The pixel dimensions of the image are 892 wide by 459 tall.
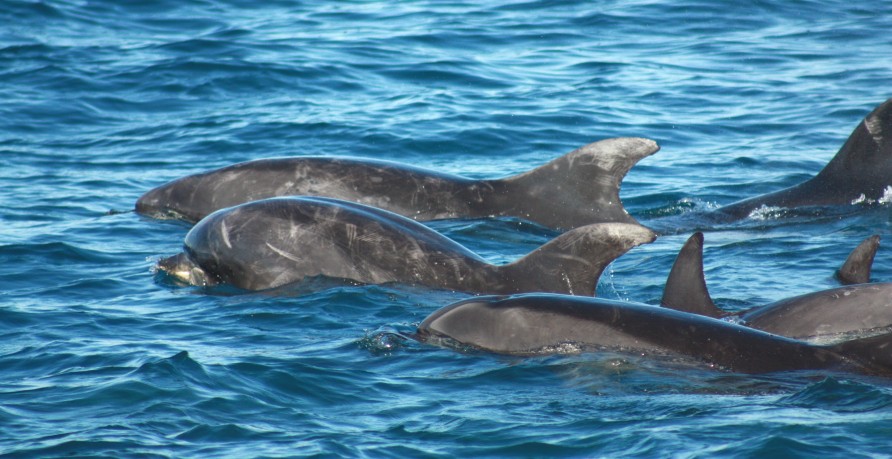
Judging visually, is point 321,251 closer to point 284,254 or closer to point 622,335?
point 284,254

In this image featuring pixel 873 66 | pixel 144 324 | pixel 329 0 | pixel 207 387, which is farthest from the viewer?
pixel 329 0

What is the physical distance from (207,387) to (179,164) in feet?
31.4

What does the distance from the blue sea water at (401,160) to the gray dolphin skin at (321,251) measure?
0.85ft

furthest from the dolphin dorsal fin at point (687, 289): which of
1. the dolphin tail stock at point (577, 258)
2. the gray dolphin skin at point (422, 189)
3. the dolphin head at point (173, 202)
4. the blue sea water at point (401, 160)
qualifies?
the dolphin head at point (173, 202)

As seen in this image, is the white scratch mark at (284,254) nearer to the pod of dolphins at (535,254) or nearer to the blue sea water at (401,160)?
the pod of dolphins at (535,254)

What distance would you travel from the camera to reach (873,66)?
22141mm

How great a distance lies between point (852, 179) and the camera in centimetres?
1378

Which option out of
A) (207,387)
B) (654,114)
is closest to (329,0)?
(654,114)

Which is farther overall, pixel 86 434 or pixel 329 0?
pixel 329 0

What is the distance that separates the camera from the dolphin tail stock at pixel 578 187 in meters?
12.4

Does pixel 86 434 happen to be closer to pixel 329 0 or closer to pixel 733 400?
pixel 733 400

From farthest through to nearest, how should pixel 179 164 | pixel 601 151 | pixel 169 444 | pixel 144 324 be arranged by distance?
pixel 179 164
pixel 601 151
pixel 144 324
pixel 169 444

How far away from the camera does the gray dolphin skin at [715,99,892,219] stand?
44.7 feet

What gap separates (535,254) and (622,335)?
1.77m
